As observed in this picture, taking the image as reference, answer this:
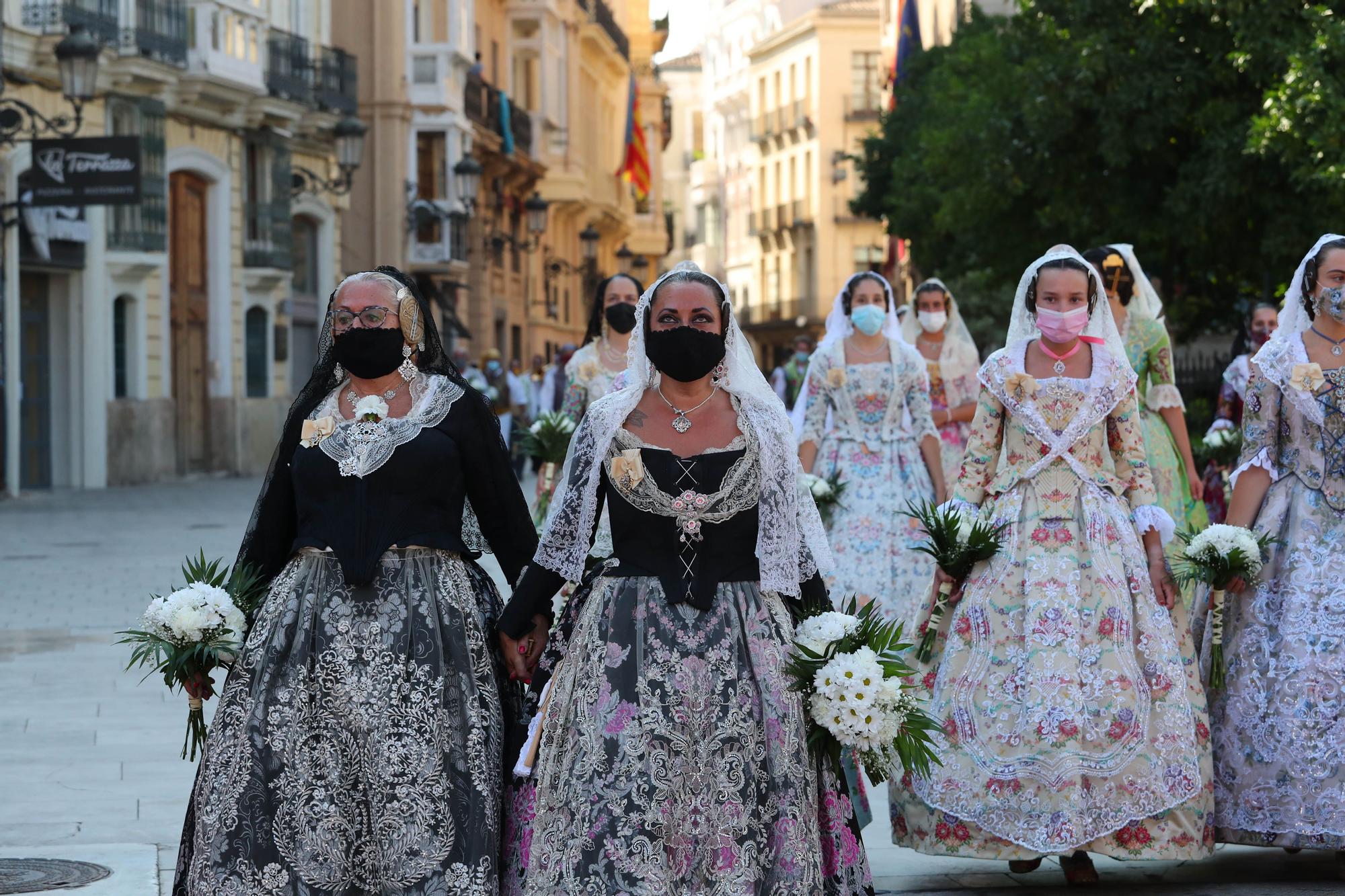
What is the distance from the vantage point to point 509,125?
49375 mm

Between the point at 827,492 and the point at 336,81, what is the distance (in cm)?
2711

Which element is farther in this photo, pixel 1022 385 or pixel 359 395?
pixel 1022 385

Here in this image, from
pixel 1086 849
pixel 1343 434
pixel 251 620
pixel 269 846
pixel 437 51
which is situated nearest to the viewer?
pixel 269 846

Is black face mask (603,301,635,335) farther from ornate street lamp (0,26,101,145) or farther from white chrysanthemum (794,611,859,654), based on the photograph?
ornate street lamp (0,26,101,145)

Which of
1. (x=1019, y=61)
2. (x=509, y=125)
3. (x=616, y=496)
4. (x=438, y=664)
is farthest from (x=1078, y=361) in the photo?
(x=509, y=125)

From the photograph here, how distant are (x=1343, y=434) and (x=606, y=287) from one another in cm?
427

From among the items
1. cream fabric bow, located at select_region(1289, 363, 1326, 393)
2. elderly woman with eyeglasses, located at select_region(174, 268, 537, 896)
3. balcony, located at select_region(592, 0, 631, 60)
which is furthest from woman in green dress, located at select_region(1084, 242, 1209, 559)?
balcony, located at select_region(592, 0, 631, 60)

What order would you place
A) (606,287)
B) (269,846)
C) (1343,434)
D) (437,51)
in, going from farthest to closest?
(437,51) → (606,287) → (1343,434) → (269,846)

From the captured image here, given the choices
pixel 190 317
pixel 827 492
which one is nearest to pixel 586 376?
pixel 827 492

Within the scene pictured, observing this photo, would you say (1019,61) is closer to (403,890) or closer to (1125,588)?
(1125,588)

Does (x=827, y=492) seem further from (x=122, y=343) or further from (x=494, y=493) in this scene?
(x=122, y=343)

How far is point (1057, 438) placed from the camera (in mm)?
6891

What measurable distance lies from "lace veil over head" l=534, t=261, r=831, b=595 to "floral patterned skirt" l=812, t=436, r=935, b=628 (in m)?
4.09

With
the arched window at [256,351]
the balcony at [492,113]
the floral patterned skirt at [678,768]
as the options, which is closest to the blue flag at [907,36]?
the balcony at [492,113]
